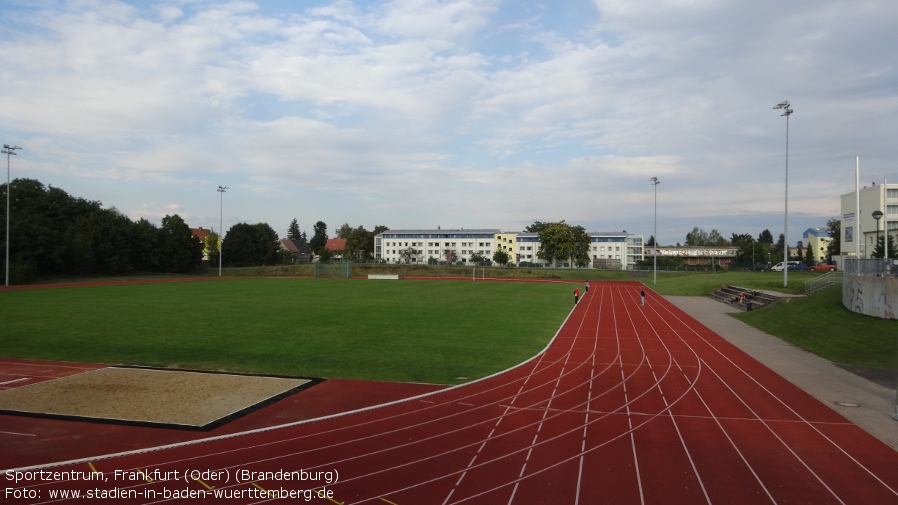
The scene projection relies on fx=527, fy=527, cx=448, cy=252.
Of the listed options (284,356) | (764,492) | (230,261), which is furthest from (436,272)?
(764,492)

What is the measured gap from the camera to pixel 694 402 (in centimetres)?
1379

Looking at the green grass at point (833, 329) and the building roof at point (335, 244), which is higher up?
the building roof at point (335, 244)

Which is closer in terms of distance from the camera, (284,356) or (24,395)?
(24,395)

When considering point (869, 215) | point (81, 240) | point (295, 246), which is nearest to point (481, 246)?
point (295, 246)

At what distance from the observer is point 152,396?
45.6 ft

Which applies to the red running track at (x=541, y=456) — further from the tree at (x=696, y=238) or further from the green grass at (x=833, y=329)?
the tree at (x=696, y=238)

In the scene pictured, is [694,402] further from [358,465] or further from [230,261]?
[230,261]

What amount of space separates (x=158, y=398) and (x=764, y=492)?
44.9ft

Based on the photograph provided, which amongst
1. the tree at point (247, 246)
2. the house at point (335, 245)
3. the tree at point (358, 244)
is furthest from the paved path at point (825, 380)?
the house at point (335, 245)

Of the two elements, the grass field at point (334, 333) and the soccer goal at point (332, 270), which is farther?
the soccer goal at point (332, 270)

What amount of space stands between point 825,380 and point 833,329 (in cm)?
843

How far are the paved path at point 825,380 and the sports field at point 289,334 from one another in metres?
8.53

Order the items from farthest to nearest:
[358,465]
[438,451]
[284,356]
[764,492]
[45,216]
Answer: [45,216], [284,356], [438,451], [358,465], [764,492]

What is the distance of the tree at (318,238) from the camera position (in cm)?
15184
